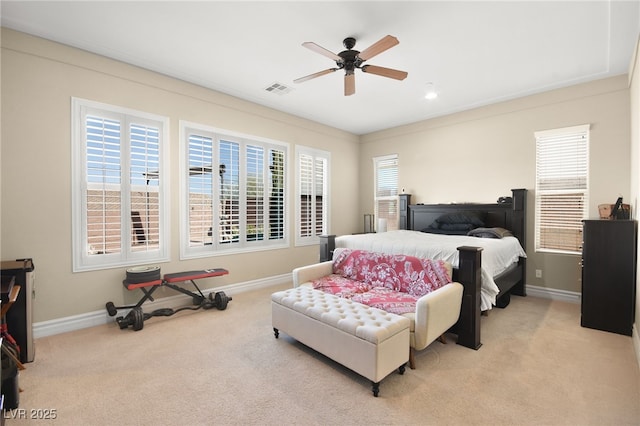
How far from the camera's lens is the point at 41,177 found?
302 centimetres

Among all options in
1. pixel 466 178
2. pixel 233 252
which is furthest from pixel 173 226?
pixel 466 178

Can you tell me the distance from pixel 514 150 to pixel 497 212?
1016 mm

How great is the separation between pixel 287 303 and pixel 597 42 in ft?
13.8

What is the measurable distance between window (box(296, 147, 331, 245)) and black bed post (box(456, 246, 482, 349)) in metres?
3.32

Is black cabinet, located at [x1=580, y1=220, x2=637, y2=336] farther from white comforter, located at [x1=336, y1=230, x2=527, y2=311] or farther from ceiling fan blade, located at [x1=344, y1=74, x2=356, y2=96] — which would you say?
ceiling fan blade, located at [x1=344, y1=74, x2=356, y2=96]

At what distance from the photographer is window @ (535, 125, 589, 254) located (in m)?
4.07

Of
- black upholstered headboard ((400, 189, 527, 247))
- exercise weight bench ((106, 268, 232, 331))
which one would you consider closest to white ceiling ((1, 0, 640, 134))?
black upholstered headboard ((400, 189, 527, 247))

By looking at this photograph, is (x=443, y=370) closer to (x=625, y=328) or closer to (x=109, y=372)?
(x=625, y=328)

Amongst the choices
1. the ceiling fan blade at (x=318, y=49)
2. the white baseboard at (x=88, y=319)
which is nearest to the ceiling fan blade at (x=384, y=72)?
the ceiling fan blade at (x=318, y=49)

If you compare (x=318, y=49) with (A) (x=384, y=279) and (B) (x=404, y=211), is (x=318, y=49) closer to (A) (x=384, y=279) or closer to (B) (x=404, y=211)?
(A) (x=384, y=279)

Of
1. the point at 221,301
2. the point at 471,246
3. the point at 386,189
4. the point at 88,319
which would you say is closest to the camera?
the point at 471,246

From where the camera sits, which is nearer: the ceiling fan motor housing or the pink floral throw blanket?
the pink floral throw blanket

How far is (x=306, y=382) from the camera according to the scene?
7.35 feet

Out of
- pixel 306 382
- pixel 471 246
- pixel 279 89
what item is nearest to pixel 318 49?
pixel 279 89
